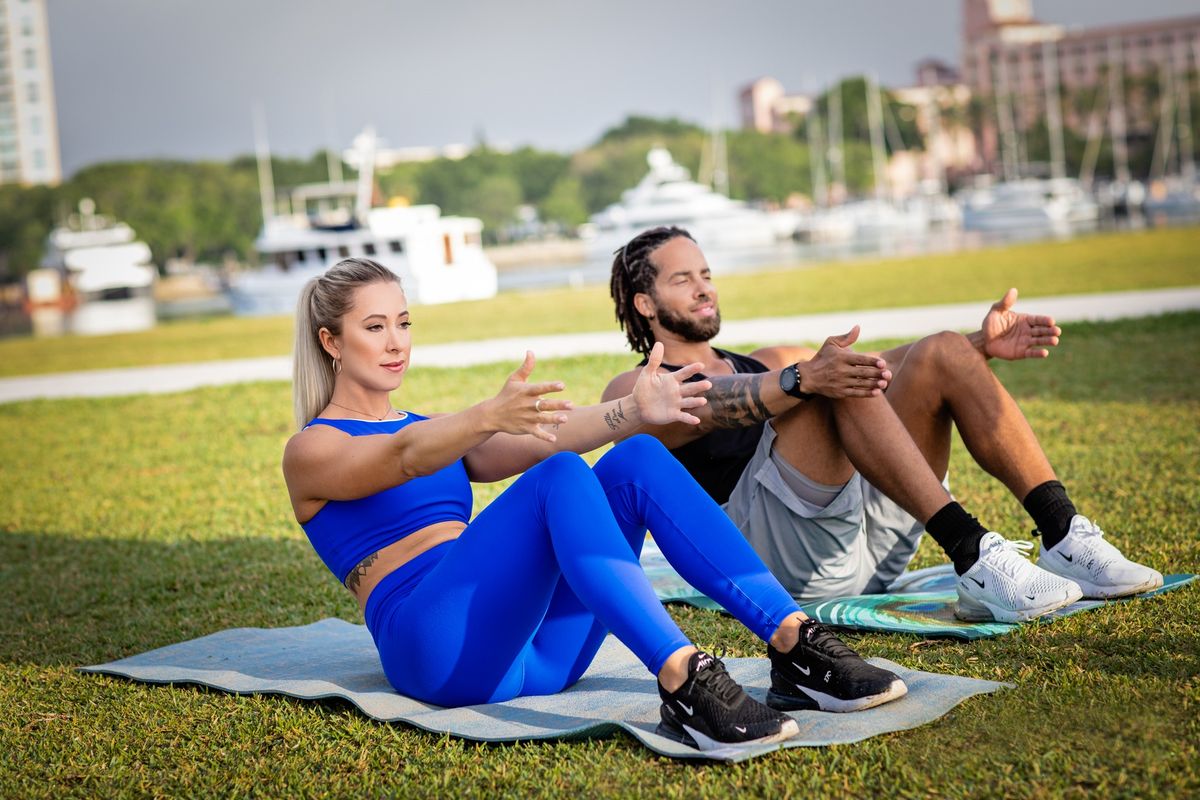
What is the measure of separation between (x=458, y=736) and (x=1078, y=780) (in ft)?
4.51

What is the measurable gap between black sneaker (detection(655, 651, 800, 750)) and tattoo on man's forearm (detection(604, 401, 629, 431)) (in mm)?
638

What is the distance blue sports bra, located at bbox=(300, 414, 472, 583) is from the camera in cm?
304

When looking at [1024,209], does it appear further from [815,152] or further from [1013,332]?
[1013,332]

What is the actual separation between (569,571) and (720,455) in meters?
1.26

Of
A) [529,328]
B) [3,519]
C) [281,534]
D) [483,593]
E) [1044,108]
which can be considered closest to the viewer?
[483,593]

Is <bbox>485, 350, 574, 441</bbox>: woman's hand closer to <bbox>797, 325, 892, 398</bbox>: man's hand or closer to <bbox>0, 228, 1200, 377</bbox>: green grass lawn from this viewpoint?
<bbox>797, 325, 892, 398</bbox>: man's hand

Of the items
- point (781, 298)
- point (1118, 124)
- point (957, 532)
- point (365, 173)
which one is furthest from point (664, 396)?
point (1118, 124)

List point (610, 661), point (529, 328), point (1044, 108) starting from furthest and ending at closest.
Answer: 1. point (1044, 108)
2. point (529, 328)
3. point (610, 661)

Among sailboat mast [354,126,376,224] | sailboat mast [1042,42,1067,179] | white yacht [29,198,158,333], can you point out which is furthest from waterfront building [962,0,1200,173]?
sailboat mast [354,126,376,224]

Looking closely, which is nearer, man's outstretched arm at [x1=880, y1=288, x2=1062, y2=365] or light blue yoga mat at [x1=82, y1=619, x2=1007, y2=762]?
light blue yoga mat at [x1=82, y1=619, x2=1007, y2=762]

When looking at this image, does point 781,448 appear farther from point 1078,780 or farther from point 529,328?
point 529,328

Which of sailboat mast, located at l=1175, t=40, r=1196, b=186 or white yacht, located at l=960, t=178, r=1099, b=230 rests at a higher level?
sailboat mast, located at l=1175, t=40, r=1196, b=186

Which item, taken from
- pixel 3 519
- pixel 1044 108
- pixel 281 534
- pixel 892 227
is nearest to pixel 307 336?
pixel 281 534

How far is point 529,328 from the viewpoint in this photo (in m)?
17.0
